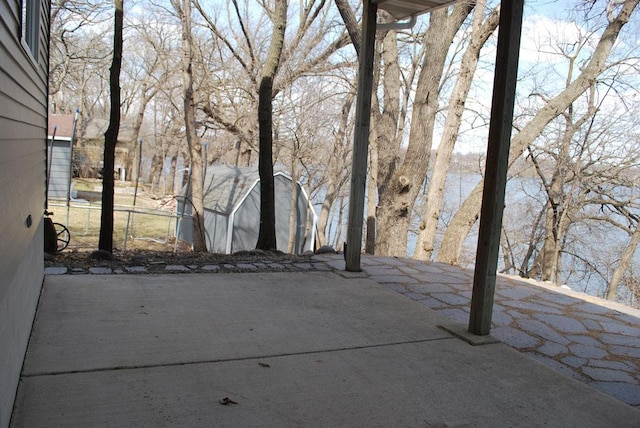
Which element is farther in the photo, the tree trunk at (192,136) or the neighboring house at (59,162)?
the neighboring house at (59,162)

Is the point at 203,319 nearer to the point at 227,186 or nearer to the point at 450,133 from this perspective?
the point at 450,133

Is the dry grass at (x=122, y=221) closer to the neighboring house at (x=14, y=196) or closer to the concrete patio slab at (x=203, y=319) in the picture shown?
the concrete patio slab at (x=203, y=319)

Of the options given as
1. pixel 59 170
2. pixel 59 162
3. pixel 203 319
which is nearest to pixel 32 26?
pixel 203 319

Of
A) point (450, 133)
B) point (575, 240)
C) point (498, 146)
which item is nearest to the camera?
point (498, 146)

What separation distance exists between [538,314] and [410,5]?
3.16 metres

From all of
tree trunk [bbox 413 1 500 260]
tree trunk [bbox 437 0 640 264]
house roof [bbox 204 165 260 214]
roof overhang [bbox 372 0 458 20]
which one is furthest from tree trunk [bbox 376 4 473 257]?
house roof [bbox 204 165 260 214]

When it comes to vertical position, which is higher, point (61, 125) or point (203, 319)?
point (61, 125)

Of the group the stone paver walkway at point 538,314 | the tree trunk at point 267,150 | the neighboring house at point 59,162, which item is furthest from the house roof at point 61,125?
the stone paver walkway at point 538,314

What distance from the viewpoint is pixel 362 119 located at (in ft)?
15.8

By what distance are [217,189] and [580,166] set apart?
10065 millimetres

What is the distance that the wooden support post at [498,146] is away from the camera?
3.13 m

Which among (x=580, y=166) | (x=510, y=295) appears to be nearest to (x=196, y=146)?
(x=510, y=295)

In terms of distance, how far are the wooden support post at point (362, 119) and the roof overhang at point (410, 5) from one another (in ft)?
0.44

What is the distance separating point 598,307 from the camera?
176 inches
